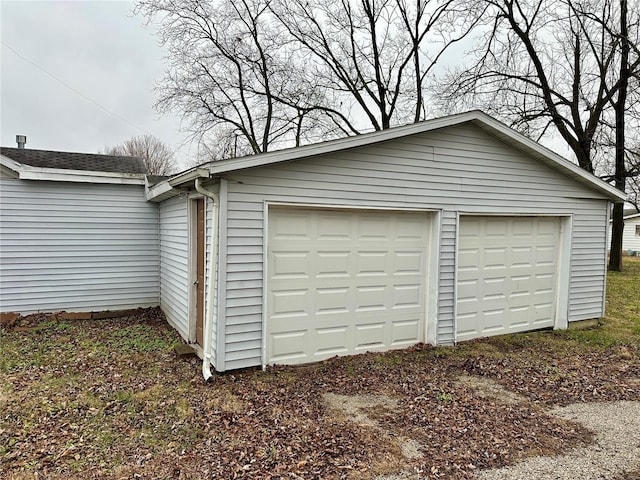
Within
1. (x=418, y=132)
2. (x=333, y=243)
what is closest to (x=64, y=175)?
(x=333, y=243)

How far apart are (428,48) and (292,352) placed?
51.6 feet

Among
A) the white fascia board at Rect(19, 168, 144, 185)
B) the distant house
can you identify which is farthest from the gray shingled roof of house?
the distant house

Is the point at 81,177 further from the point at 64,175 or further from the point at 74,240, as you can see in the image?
the point at 74,240

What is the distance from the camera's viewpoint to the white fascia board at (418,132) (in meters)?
4.47

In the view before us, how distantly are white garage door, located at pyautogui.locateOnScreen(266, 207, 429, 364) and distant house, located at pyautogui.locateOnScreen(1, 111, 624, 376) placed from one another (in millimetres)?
20

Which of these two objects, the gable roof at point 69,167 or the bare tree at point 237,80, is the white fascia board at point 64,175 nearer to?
the gable roof at point 69,167

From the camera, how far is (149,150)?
27.9 m

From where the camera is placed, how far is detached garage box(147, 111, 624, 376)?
4746mm

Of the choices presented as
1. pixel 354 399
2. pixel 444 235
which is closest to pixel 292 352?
pixel 354 399

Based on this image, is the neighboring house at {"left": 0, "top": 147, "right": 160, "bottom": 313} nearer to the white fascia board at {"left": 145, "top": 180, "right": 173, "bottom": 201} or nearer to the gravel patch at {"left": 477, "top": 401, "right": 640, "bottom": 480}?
the white fascia board at {"left": 145, "top": 180, "right": 173, "bottom": 201}

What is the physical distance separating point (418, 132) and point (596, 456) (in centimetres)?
409

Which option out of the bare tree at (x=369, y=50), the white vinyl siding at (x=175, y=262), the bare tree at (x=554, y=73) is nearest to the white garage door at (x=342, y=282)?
the white vinyl siding at (x=175, y=262)

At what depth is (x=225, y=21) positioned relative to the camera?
53.0ft

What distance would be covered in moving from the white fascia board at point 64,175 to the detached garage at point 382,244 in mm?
1134
